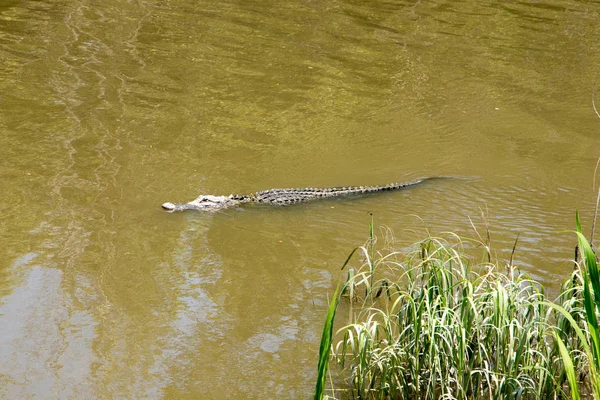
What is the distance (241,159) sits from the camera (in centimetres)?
854

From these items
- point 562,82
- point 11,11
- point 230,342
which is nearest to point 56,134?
point 230,342

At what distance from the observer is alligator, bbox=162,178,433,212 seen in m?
7.37

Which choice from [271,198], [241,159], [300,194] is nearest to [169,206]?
[271,198]

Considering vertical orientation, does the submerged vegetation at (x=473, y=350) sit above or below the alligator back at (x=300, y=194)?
below

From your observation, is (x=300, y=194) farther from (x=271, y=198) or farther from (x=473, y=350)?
(x=473, y=350)

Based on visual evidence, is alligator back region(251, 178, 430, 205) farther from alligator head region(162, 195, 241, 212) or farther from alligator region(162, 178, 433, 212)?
alligator head region(162, 195, 241, 212)

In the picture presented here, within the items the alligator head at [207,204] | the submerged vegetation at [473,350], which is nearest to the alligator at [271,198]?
the alligator head at [207,204]

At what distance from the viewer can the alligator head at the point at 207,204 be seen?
7.27 metres

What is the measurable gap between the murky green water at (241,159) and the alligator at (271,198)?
0.11 m

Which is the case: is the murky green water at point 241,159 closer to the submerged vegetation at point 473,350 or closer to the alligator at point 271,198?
the alligator at point 271,198

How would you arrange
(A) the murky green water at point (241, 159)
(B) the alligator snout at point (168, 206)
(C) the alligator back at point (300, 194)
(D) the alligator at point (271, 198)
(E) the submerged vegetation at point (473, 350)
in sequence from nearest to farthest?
(E) the submerged vegetation at point (473, 350), (A) the murky green water at point (241, 159), (B) the alligator snout at point (168, 206), (D) the alligator at point (271, 198), (C) the alligator back at point (300, 194)

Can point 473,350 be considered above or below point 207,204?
below

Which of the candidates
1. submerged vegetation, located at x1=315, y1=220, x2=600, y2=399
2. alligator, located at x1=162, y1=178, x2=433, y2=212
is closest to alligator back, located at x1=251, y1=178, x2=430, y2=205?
alligator, located at x1=162, y1=178, x2=433, y2=212

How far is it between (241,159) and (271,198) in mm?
1121
